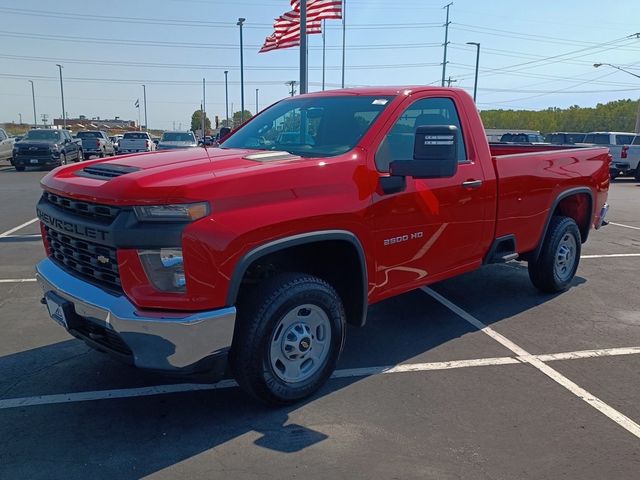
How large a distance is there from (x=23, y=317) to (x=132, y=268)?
291 cm

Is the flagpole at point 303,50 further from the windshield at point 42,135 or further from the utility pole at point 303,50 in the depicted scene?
the windshield at point 42,135

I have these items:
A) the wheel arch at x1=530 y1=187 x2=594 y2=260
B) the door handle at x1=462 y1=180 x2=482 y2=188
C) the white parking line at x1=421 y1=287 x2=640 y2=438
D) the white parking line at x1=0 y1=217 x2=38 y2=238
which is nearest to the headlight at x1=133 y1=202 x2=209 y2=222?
the door handle at x1=462 y1=180 x2=482 y2=188

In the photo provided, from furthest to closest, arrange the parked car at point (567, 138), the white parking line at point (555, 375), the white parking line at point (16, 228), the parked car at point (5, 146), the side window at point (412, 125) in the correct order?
the parked car at point (567, 138) → the parked car at point (5, 146) → the white parking line at point (16, 228) → the side window at point (412, 125) → the white parking line at point (555, 375)

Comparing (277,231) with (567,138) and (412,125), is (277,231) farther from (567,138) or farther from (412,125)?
(567,138)

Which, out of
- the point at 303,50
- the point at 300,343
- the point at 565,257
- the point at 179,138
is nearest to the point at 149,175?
the point at 300,343

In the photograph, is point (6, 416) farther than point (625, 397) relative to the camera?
No

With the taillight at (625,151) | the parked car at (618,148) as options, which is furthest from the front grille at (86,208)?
the taillight at (625,151)

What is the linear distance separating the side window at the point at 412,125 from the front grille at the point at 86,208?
1.80 metres

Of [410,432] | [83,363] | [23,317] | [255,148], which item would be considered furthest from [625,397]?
[23,317]

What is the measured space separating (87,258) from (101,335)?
0.48 metres

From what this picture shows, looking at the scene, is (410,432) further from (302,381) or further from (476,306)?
(476,306)

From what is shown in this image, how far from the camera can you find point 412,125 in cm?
441

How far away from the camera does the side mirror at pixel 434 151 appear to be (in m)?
3.62

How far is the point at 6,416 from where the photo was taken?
3.53 m
